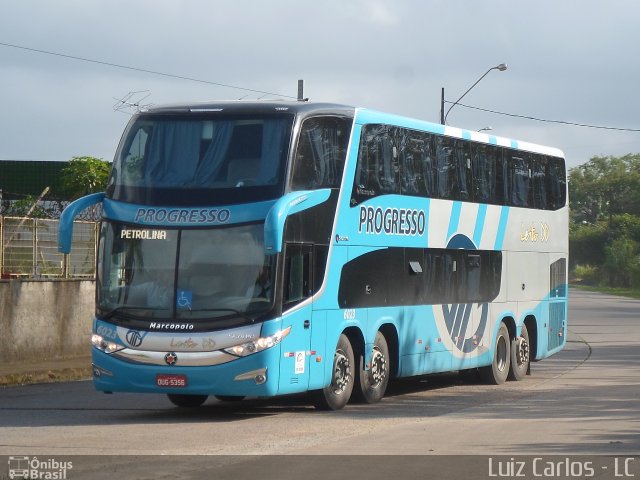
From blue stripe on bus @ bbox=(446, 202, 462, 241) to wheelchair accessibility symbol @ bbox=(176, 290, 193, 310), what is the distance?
20.2 ft

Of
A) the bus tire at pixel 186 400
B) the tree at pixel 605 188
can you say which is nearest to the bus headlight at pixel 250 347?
the bus tire at pixel 186 400

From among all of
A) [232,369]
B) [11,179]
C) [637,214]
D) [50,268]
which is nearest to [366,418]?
[232,369]

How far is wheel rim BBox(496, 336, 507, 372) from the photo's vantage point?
22.6m

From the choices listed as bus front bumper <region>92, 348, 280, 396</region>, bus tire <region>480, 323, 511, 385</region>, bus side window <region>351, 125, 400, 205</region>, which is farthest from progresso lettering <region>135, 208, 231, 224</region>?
bus tire <region>480, 323, 511, 385</region>

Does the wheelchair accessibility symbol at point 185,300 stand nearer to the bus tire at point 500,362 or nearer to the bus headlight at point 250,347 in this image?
the bus headlight at point 250,347

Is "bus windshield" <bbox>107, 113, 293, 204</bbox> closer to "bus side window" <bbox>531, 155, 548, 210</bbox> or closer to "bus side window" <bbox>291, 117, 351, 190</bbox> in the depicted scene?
"bus side window" <bbox>291, 117, 351, 190</bbox>

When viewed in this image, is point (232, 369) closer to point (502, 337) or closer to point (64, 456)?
point (64, 456)

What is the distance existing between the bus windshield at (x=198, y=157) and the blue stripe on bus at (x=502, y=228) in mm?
7506

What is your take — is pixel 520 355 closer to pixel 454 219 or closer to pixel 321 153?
pixel 454 219

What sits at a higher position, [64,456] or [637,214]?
[637,214]

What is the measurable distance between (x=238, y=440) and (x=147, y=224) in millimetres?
3404

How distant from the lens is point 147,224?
15.8 metres

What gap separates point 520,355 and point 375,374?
615cm

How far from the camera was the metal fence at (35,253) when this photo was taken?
2441 centimetres
